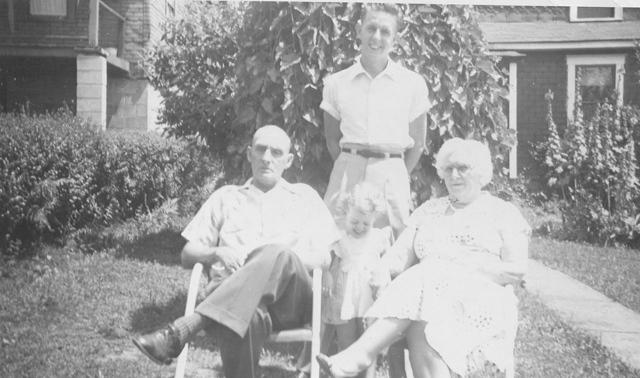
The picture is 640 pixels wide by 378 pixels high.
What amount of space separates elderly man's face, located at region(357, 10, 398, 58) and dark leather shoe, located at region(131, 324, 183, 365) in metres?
1.62

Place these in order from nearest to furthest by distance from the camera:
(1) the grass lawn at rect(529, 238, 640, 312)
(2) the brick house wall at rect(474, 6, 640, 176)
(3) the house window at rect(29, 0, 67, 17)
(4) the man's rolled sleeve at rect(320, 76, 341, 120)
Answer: (4) the man's rolled sleeve at rect(320, 76, 341, 120), (1) the grass lawn at rect(529, 238, 640, 312), (3) the house window at rect(29, 0, 67, 17), (2) the brick house wall at rect(474, 6, 640, 176)

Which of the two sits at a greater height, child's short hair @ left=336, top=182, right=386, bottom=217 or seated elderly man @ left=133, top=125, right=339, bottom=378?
child's short hair @ left=336, top=182, right=386, bottom=217

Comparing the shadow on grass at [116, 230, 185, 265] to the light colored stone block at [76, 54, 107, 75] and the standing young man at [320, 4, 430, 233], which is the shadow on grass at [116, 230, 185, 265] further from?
the standing young man at [320, 4, 430, 233]

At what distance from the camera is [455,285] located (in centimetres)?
220

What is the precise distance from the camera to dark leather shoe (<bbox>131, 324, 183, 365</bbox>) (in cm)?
193

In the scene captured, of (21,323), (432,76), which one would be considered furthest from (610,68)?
(21,323)

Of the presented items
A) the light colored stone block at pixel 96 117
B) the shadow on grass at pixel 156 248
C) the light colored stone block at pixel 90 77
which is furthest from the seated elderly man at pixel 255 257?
the light colored stone block at pixel 90 77

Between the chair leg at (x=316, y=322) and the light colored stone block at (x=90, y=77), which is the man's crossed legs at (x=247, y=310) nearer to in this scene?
the chair leg at (x=316, y=322)

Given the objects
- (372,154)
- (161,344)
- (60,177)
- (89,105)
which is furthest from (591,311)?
(89,105)

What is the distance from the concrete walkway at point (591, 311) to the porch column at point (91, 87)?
4.16 meters

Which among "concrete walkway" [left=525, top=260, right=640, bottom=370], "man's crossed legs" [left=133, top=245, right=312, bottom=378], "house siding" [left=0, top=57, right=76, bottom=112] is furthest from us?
"house siding" [left=0, top=57, right=76, bottom=112]

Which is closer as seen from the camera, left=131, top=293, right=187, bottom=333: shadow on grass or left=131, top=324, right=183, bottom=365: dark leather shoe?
left=131, top=324, right=183, bottom=365: dark leather shoe

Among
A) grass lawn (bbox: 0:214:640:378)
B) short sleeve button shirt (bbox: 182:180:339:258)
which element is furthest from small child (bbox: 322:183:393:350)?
grass lawn (bbox: 0:214:640:378)

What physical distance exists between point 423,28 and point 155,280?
266 centimetres
